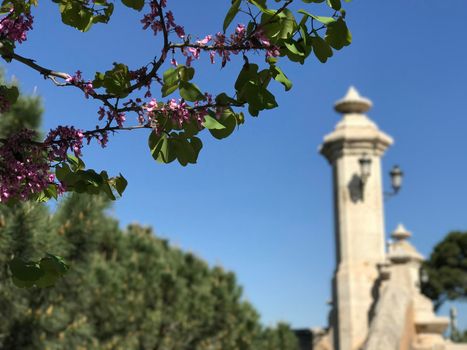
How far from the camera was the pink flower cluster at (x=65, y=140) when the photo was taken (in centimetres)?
300

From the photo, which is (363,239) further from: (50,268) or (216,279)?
(50,268)

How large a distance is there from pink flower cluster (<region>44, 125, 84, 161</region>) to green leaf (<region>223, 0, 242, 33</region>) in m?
0.77

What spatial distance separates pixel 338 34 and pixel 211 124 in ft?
2.02

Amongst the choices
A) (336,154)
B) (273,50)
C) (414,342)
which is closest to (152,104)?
(273,50)

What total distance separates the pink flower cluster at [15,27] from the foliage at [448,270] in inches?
2024

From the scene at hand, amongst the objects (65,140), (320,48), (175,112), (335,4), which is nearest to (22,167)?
(65,140)

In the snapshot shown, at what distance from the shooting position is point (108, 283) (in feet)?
48.4

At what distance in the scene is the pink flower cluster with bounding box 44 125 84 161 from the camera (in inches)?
118

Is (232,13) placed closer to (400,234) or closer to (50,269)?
(50,269)

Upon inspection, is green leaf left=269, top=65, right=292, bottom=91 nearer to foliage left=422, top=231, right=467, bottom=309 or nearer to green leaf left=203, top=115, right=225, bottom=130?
green leaf left=203, top=115, right=225, bottom=130

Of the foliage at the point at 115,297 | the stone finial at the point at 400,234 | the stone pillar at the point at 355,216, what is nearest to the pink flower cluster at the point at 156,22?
the foliage at the point at 115,297

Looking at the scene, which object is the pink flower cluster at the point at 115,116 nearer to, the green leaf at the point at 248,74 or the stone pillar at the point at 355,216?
the green leaf at the point at 248,74

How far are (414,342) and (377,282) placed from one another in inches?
221

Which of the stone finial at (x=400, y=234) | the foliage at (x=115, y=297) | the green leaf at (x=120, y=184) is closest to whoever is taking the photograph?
the green leaf at (x=120, y=184)
